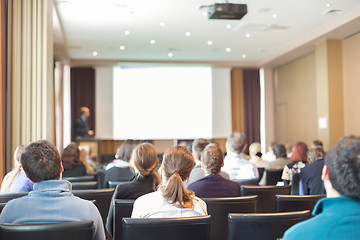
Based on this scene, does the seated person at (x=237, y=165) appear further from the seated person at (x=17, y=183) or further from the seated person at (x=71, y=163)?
the seated person at (x=17, y=183)

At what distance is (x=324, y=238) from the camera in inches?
45.6

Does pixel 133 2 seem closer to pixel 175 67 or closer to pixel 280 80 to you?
pixel 175 67

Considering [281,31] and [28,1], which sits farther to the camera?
[281,31]

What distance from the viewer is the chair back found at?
1.90 metres

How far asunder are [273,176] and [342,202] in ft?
12.4

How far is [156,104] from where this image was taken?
12.2 m

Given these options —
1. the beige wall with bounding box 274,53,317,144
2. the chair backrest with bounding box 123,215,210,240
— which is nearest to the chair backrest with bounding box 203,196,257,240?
the chair backrest with bounding box 123,215,210,240

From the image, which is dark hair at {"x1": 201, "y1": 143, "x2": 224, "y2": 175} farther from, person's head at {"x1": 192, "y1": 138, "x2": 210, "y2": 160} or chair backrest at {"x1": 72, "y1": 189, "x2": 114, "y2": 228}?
person's head at {"x1": 192, "y1": 138, "x2": 210, "y2": 160}

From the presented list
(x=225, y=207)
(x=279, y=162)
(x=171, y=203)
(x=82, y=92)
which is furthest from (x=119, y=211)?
(x=82, y=92)

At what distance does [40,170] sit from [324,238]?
136cm

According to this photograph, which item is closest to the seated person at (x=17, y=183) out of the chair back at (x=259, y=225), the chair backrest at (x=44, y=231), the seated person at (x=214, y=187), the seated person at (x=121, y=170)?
the seated person at (x=121, y=170)

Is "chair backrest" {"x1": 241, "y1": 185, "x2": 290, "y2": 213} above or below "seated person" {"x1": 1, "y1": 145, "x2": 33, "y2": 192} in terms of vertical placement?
below

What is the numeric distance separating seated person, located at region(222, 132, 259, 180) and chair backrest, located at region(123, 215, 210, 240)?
277cm

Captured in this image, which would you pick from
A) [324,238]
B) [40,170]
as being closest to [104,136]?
[40,170]
